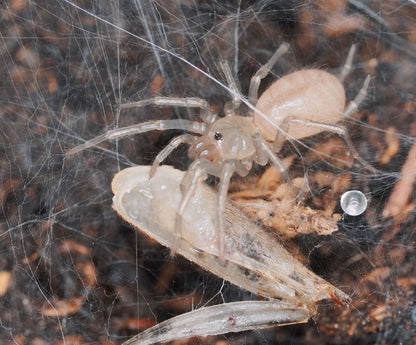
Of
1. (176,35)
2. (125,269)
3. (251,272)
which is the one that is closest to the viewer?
(251,272)

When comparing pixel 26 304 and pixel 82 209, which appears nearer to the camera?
pixel 26 304

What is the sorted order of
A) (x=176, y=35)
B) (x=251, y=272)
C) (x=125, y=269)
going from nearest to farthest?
(x=251, y=272), (x=125, y=269), (x=176, y=35)

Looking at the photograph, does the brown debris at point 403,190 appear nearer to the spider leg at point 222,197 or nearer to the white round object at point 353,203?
the white round object at point 353,203

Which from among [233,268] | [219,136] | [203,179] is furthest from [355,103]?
[233,268]

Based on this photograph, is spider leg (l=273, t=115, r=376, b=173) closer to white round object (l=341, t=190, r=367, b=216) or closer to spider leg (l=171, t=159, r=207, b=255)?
white round object (l=341, t=190, r=367, b=216)

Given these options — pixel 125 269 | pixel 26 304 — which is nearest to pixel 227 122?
pixel 125 269

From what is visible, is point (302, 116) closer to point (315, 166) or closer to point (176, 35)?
point (315, 166)

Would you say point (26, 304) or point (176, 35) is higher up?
point (176, 35)

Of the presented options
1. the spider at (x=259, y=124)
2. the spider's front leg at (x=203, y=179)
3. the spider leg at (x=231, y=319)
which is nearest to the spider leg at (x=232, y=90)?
the spider at (x=259, y=124)
